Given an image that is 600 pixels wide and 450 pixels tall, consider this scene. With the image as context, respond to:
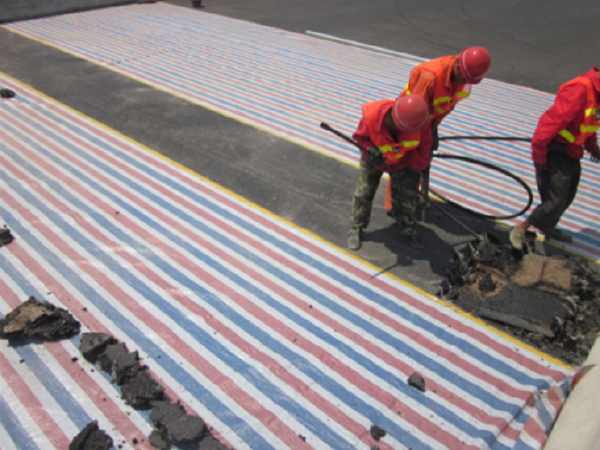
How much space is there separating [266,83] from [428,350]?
7.22 meters

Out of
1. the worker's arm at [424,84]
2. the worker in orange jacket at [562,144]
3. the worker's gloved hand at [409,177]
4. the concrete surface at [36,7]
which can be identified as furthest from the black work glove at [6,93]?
the worker in orange jacket at [562,144]

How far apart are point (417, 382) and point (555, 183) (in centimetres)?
281

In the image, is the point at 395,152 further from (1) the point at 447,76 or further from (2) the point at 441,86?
(1) the point at 447,76

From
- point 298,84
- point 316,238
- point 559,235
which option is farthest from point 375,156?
point 298,84

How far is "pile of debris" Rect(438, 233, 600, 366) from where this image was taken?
4172mm

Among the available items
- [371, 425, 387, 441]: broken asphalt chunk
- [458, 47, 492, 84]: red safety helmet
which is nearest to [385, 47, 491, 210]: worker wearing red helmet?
[458, 47, 492, 84]: red safety helmet

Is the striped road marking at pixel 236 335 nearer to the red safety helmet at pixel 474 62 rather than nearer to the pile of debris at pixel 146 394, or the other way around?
the pile of debris at pixel 146 394

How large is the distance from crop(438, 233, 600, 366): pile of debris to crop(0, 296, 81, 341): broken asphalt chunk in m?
3.70

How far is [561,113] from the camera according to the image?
171 inches

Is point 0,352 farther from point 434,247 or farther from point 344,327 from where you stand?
point 434,247

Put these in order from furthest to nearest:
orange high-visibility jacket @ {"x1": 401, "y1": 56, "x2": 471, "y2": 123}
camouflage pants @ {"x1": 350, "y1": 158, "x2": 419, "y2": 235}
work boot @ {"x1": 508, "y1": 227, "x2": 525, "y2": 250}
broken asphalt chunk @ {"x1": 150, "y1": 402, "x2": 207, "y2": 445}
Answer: work boot @ {"x1": 508, "y1": 227, "x2": 525, "y2": 250} → orange high-visibility jacket @ {"x1": 401, "y1": 56, "x2": 471, "y2": 123} → camouflage pants @ {"x1": 350, "y1": 158, "x2": 419, "y2": 235} → broken asphalt chunk @ {"x1": 150, "y1": 402, "x2": 207, "y2": 445}

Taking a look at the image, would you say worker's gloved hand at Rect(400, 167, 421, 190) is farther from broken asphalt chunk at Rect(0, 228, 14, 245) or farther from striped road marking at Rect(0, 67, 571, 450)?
broken asphalt chunk at Rect(0, 228, 14, 245)

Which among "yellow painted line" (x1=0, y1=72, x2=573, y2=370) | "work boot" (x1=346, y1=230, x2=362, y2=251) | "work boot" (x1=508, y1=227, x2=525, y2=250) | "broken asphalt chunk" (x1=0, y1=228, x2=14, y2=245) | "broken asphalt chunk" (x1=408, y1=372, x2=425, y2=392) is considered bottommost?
"broken asphalt chunk" (x1=0, y1=228, x2=14, y2=245)

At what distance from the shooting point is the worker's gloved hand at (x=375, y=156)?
14.6ft
